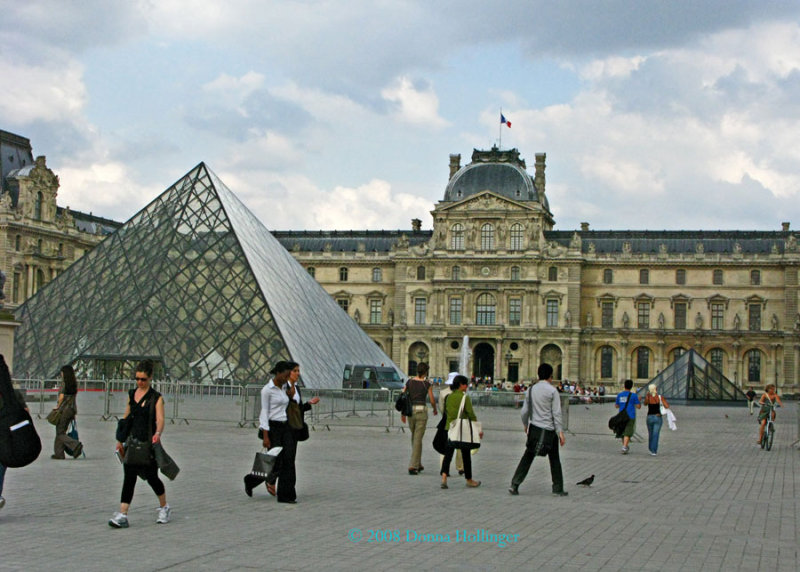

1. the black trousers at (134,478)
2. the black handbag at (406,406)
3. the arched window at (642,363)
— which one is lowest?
the black trousers at (134,478)

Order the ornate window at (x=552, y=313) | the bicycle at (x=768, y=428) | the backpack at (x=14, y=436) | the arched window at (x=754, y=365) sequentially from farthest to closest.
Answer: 1. the ornate window at (x=552, y=313)
2. the arched window at (x=754, y=365)
3. the bicycle at (x=768, y=428)
4. the backpack at (x=14, y=436)

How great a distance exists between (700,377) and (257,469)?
39513 mm

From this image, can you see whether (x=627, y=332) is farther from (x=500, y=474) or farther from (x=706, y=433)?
(x=500, y=474)

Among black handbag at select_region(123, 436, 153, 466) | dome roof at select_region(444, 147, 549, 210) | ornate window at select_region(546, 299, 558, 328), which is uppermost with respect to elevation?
dome roof at select_region(444, 147, 549, 210)

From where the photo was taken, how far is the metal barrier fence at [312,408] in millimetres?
24141

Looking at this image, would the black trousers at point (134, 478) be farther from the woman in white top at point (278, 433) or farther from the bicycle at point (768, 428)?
the bicycle at point (768, 428)

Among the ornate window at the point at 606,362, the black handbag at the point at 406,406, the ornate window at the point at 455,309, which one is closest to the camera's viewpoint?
the black handbag at the point at 406,406

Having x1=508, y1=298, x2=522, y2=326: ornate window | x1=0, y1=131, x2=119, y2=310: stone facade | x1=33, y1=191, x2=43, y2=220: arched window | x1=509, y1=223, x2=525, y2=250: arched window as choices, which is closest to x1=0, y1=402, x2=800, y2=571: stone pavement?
x1=0, y1=131, x2=119, y2=310: stone facade

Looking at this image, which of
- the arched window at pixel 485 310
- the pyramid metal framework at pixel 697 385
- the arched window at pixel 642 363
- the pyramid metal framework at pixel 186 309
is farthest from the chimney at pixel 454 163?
the pyramid metal framework at pixel 186 309

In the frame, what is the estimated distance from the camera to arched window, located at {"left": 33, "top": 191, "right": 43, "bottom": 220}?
2699 inches

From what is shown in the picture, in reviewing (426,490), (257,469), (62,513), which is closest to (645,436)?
(426,490)

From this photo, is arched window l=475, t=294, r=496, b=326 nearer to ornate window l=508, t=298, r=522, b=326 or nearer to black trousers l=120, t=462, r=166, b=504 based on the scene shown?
ornate window l=508, t=298, r=522, b=326

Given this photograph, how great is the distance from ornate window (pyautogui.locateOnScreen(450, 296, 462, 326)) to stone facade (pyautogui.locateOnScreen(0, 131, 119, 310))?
82.6ft

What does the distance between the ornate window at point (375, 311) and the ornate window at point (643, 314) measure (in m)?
17.7
